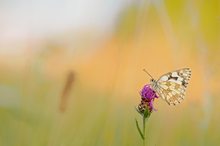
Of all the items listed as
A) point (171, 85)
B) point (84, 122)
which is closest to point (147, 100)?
point (171, 85)

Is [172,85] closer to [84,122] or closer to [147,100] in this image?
[147,100]

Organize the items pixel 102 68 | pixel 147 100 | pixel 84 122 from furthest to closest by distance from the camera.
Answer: pixel 102 68
pixel 84 122
pixel 147 100

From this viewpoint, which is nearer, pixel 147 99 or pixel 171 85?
pixel 147 99

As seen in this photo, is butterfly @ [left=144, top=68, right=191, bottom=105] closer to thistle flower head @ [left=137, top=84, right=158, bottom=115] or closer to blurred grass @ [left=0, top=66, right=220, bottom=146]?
thistle flower head @ [left=137, top=84, right=158, bottom=115]

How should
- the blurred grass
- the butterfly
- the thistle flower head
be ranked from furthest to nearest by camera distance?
the blurred grass
the butterfly
the thistle flower head

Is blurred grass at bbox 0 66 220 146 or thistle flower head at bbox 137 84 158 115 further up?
thistle flower head at bbox 137 84 158 115

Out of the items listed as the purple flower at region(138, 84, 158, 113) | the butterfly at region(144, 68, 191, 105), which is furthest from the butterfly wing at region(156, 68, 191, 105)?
the purple flower at region(138, 84, 158, 113)

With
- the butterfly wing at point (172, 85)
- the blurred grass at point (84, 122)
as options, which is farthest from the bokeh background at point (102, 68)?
the butterfly wing at point (172, 85)

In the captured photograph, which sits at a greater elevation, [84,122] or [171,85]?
[171,85]
